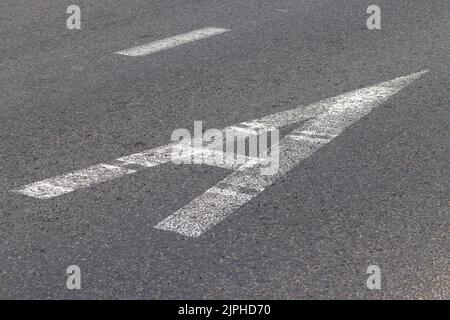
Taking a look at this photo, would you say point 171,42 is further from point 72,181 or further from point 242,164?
point 72,181

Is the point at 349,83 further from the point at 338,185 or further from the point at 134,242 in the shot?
the point at 134,242

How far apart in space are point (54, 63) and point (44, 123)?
5.27ft

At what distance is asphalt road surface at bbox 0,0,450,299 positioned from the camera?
15.0 feet

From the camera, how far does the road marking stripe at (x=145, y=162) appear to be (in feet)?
18.1

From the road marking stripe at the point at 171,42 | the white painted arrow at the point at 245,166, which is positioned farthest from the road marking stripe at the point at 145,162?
the road marking stripe at the point at 171,42

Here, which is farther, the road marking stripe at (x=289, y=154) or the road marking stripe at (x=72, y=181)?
the road marking stripe at (x=72, y=181)

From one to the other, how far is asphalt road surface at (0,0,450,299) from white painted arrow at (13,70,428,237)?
0.15 feet

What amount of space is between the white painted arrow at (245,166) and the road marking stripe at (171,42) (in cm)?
210

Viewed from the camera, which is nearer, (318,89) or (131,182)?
(131,182)

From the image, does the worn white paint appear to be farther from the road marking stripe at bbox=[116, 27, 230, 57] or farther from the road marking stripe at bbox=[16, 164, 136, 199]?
the road marking stripe at bbox=[116, 27, 230, 57]

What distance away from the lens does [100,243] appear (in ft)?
15.9

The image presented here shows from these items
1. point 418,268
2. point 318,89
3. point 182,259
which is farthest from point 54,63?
point 418,268

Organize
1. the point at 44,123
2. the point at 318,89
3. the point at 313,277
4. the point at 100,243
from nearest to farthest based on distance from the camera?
1. the point at 313,277
2. the point at 100,243
3. the point at 44,123
4. the point at 318,89

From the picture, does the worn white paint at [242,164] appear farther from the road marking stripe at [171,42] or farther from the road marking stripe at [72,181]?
the road marking stripe at [171,42]
